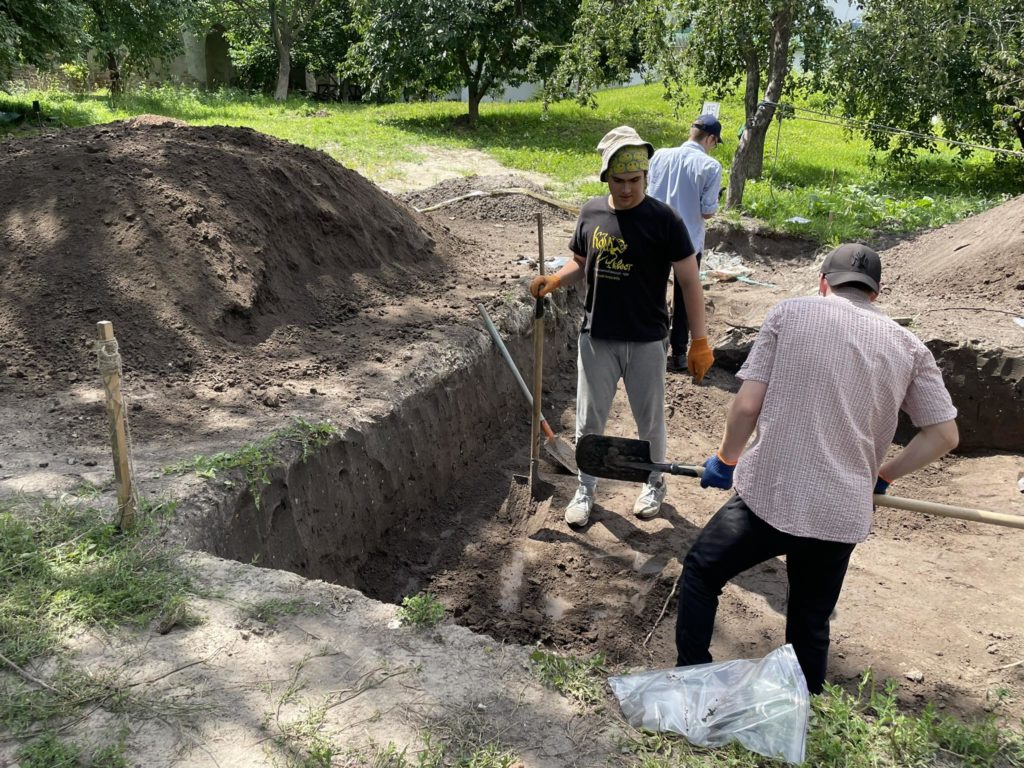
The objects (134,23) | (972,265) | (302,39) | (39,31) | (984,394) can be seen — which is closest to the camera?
(984,394)

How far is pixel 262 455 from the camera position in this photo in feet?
13.9

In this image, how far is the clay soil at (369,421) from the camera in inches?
115

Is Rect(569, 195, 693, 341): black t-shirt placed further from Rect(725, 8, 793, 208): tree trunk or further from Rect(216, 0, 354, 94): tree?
Rect(216, 0, 354, 94): tree

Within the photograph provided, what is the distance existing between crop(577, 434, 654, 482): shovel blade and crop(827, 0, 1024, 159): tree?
7.99m

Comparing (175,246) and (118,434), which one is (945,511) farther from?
(175,246)

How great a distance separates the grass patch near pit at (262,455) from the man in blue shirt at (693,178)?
120 inches

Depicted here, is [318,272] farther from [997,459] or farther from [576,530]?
[997,459]

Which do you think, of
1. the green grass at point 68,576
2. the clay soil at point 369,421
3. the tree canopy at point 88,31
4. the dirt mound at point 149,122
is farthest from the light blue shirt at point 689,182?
the tree canopy at point 88,31

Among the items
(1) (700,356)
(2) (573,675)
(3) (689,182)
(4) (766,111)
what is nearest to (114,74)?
(4) (766,111)

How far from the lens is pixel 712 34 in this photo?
10344mm

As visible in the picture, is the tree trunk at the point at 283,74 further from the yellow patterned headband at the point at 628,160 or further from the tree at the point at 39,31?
the yellow patterned headband at the point at 628,160

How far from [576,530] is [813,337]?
2725 millimetres

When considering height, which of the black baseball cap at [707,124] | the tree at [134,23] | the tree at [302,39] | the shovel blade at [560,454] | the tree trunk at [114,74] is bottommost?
the shovel blade at [560,454]

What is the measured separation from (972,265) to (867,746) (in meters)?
6.97
